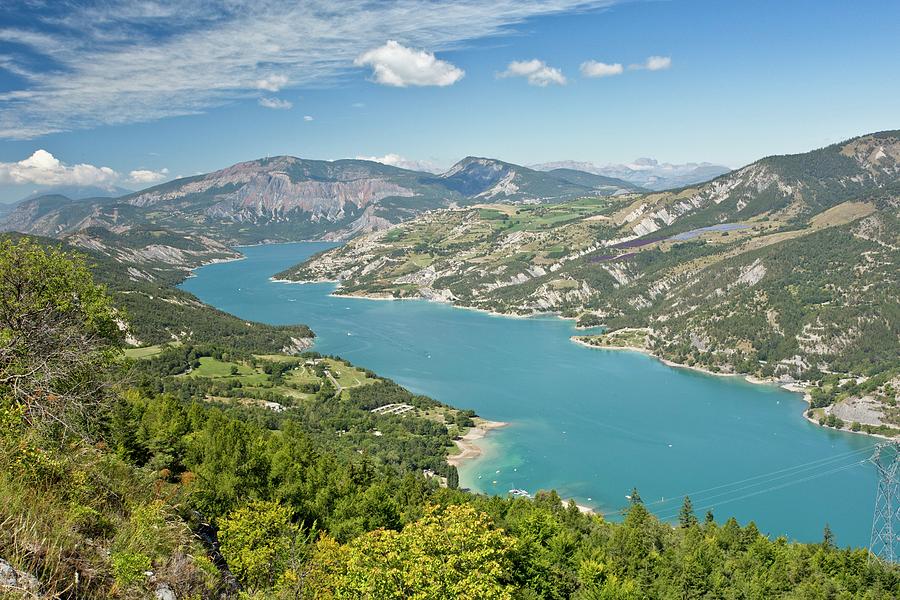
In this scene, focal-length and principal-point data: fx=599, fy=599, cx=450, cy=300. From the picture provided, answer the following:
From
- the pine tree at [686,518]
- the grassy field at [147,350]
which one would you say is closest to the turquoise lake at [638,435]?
the pine tree at [686,518]

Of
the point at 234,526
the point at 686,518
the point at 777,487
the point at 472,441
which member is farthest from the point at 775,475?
the point at 234,526

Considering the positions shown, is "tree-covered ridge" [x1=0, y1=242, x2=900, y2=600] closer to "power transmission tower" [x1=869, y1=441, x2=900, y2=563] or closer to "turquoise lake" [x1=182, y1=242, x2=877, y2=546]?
"power transmission tower" [x1=869, y1=441, x2=900, y2=563]

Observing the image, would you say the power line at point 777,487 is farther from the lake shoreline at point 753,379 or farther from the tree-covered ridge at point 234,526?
the tree-covered ridge at point 234,526

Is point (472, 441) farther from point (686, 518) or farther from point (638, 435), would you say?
point (686, 518)

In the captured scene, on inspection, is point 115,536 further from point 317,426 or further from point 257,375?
point 257,375

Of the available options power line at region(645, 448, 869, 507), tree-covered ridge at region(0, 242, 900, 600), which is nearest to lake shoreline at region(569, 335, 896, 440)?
power line at region(645, 448, 869, 507)

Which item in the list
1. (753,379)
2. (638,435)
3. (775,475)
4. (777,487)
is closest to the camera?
(777,487)
